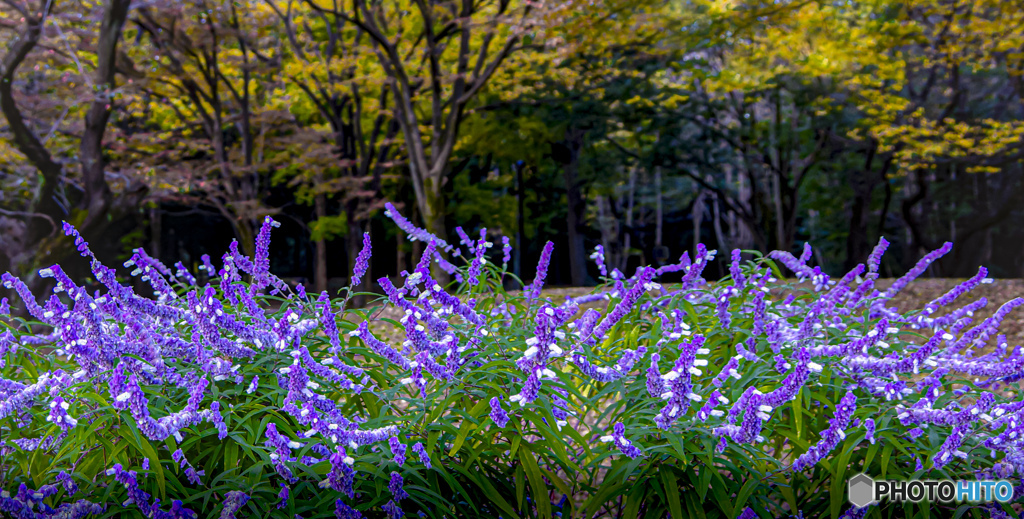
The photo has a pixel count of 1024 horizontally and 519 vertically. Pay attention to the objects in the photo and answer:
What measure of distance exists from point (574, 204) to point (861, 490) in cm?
1836

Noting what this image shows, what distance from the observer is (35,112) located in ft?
52.9

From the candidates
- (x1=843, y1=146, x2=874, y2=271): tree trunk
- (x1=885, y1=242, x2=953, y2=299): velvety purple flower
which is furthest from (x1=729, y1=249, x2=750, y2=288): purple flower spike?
(x1=843, y1=146, x2=874, y2=271): tree trunk

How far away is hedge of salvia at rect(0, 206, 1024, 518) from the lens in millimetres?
2340

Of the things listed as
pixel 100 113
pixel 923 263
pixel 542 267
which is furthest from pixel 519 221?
pixel 542 267

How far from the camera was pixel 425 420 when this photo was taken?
8.57 ft

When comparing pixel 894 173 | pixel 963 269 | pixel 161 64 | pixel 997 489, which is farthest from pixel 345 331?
pixel 963 269

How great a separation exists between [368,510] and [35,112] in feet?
56.2

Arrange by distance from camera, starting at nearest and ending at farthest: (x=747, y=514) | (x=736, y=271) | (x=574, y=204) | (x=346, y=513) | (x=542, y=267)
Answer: (x=346, y=513) < (x=747, y=514) < (x=542, y=267) < (x=736, y=271) < (x=574, y=204)

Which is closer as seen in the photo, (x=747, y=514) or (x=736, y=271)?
(x=747, y=514)

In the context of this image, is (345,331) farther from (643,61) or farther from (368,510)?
(643,61)

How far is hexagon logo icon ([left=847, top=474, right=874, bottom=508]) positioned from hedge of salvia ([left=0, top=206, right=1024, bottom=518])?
0.12 ft

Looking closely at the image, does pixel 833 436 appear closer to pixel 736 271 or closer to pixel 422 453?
pixel 736 271

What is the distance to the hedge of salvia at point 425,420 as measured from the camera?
2340 mm

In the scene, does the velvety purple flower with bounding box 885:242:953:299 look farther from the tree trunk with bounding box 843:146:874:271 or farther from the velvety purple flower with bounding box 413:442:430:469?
the tree trunk with bounding box 843:146:874:271
